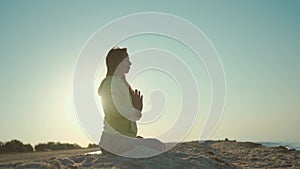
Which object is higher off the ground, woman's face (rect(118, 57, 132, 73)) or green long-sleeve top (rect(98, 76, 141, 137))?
woman's face (rect(118, 57, 132, 73))

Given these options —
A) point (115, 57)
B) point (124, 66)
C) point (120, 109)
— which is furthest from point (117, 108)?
point (115, 57)

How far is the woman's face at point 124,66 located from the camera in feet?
29.1

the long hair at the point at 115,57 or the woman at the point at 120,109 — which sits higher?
the long hair at the point at 115,57

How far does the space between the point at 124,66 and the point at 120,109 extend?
0.91 metres

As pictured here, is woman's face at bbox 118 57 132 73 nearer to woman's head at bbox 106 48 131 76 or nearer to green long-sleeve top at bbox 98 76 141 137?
woman's head at bbox 106 48 131 76

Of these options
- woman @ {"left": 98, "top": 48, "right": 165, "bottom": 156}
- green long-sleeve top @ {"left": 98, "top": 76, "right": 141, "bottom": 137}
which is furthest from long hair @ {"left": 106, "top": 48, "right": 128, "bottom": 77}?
green long-sleeve top @ {"left": 98, "top": 76, "right": 141, "bottom": 137}

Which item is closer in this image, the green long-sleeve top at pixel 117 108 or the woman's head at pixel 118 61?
the green long-sleeve top at pixel 117 108

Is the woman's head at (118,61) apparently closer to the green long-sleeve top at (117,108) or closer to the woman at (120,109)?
the woman at (120,109)

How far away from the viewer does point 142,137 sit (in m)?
9.08

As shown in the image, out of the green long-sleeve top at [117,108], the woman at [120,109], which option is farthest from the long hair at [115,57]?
the green long-sleeve top at [117,108]

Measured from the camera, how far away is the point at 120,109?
8547 mm

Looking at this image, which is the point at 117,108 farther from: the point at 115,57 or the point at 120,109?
the point at 115,57

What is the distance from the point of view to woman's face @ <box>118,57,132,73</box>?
29.1 feet

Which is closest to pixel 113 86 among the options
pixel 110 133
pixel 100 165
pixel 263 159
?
pixel 110 133
